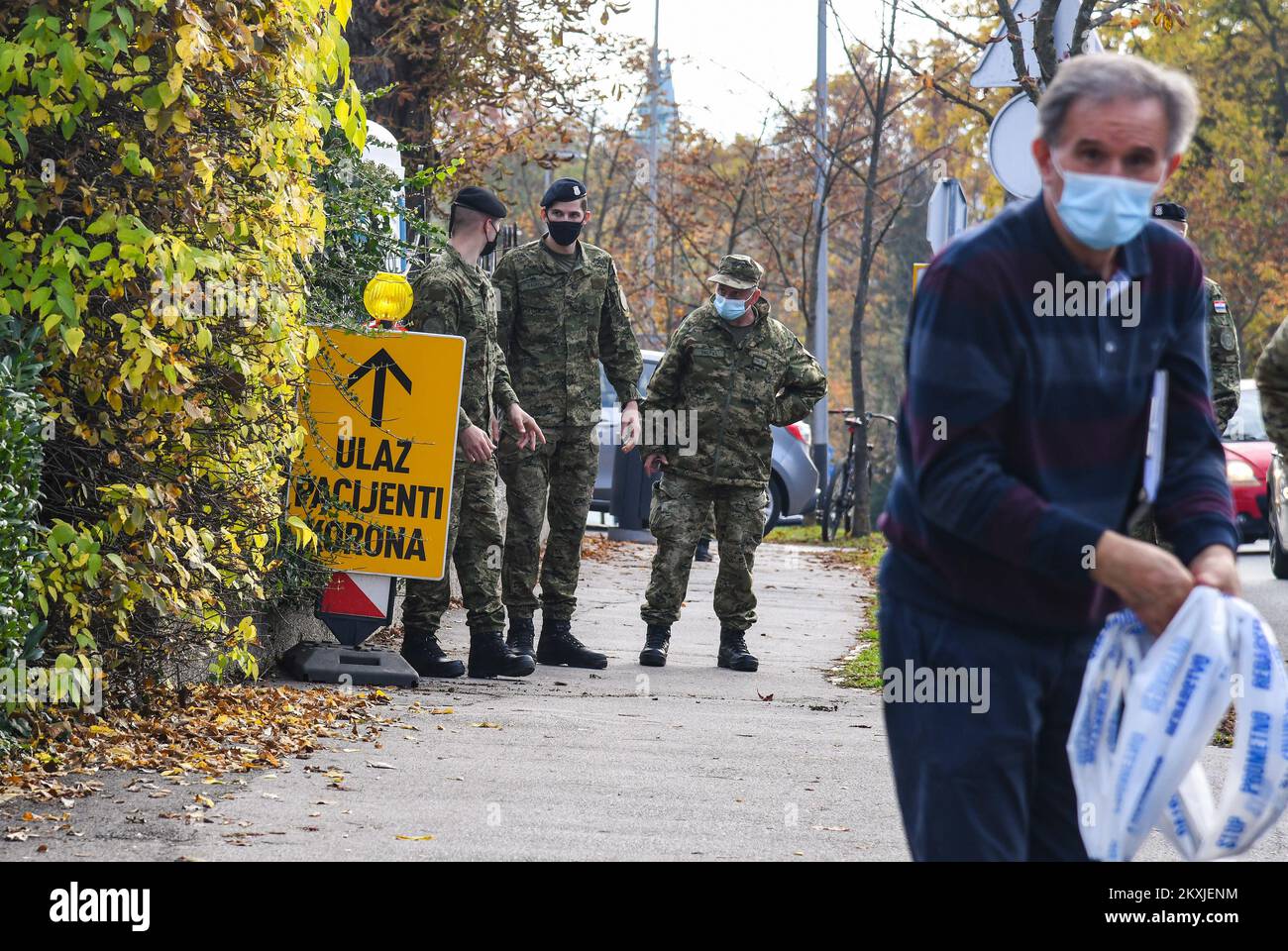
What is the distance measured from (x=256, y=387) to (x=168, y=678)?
44.4 inches

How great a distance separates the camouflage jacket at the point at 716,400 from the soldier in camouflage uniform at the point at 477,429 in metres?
1.16

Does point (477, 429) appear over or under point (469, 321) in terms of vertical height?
under

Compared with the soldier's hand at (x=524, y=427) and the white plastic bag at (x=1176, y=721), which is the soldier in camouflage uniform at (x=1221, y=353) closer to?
the soldier's hand at (x=524, y=427)

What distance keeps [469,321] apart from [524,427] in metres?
0.54

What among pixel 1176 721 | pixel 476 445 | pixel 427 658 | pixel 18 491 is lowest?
pixel 427 658

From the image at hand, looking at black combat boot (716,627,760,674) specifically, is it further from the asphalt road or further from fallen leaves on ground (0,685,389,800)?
the asphalt road

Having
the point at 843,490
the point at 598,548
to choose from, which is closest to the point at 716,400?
the point at 598,548

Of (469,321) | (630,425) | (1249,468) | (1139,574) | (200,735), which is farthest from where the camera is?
(1249,468)

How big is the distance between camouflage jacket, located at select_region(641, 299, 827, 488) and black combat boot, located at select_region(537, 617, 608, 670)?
1015 mm

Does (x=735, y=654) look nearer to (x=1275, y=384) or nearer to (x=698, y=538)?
(x=698, y=538)

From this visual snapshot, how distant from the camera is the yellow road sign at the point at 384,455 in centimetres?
818

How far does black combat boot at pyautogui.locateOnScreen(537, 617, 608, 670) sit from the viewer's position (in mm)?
9305

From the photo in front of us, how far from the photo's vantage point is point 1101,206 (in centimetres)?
283

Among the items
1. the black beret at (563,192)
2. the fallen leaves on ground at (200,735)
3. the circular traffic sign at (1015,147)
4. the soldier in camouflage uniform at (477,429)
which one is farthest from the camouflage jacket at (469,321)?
the circular traffic sign at (1015,147)
